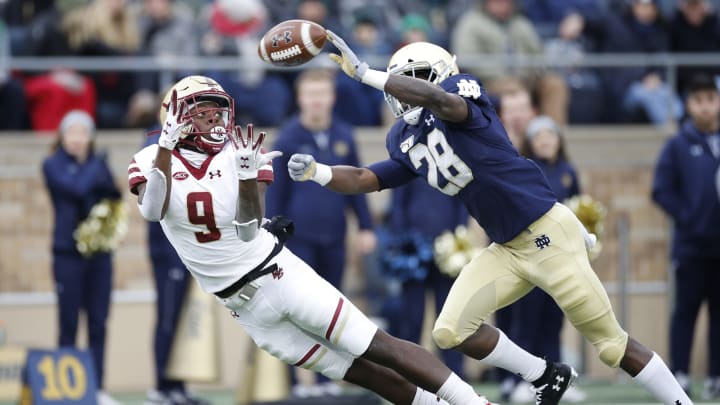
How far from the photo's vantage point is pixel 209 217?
6945 mm

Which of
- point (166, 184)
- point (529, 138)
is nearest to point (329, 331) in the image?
point (166, 184)

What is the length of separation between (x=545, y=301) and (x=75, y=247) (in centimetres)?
309

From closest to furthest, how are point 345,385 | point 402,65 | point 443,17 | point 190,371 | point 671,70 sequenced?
1. point 402,65
2. point 190,371
3. point 345,385
4. point 671,70
5. point 443,17

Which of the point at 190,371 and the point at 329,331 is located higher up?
the point at 329,331

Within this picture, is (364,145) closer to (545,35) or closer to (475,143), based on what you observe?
(545,35)

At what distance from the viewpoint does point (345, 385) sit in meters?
11.2

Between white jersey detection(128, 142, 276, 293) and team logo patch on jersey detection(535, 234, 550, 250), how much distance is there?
4.17ft

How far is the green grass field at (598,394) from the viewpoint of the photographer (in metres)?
10.0

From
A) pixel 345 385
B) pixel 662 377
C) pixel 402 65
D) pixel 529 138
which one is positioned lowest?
pixel 345 385

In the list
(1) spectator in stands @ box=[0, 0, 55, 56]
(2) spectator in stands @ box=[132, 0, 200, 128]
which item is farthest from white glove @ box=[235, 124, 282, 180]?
(1) spectator in stands @ box=[0, 0, 55, 56]

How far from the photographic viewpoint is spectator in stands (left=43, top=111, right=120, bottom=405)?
32.3ft

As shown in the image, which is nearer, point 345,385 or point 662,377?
point 662,377

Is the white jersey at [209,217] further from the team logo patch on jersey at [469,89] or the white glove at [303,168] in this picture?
the team logo patch on jersey at [469,89]

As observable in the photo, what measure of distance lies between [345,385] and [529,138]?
2502mm
